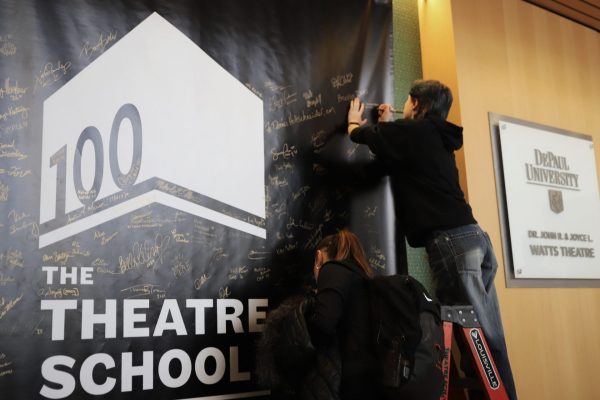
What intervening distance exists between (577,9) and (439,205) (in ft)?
6.90

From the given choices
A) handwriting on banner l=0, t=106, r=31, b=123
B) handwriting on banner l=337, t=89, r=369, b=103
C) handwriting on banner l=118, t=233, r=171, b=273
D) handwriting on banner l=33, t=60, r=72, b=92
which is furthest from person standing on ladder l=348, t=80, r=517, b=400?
handwriting on banner l=0, t=106, r=31, b=123

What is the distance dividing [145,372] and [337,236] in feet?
2.86

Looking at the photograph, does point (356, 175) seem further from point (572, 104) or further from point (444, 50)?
point (572, 104)

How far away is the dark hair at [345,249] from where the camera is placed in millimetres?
2338

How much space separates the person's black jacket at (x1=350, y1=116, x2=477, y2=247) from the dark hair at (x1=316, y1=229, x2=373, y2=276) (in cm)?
33

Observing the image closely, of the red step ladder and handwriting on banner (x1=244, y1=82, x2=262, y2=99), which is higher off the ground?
handwriting on banner (x1=244, y1=82, x2=262, y2=99)

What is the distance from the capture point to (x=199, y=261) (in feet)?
8.11

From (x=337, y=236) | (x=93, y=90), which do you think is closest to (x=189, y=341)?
(x=337, y=236)

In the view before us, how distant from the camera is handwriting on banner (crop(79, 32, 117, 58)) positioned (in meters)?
2.35
